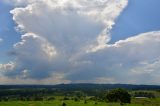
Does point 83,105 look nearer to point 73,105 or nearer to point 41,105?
point 73,105

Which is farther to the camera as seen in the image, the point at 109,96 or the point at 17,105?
the point at 109,96

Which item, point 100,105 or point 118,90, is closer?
point 100,105

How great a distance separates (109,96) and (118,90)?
4812 millimetres

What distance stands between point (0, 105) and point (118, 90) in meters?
51.2

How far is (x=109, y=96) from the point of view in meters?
140

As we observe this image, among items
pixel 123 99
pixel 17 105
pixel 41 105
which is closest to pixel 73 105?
pixel 41 105

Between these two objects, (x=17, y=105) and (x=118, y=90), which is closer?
(x=17, y=105)

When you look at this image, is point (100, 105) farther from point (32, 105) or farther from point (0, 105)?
point (0, 105)

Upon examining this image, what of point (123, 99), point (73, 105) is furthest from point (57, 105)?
point (123, 99)

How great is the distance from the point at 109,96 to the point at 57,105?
43.9 metres

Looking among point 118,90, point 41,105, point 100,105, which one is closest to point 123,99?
point 118,90

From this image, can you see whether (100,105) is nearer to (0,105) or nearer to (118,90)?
(0,105)

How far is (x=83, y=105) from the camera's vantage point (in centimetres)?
9969

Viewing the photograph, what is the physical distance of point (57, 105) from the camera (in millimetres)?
99500
